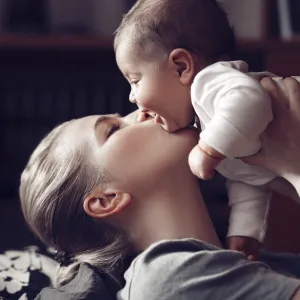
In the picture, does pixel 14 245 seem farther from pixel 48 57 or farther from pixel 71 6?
pixel 71 6

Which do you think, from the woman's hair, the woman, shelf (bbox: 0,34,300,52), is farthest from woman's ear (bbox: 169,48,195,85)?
shelf (bbox: 0,34,300,52)

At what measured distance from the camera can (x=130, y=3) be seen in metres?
2.62

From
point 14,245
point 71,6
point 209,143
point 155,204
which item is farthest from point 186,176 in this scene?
point 71,6

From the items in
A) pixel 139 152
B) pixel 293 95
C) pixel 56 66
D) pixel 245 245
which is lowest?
pixel 56 66

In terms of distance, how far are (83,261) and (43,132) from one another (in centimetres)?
140

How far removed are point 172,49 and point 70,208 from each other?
332 mm

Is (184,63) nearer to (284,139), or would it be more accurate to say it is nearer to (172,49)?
(172,49)

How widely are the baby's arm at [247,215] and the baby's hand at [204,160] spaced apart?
0.74 feet

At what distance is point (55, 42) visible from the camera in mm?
2375

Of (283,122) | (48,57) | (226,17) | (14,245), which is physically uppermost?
(226,17)

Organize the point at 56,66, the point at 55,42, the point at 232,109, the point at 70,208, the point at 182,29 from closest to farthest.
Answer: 1. the point at 232,109
2. the point at 182,29
3. the point at 70,208
4. the point at 55,42
5. the point at 56,66

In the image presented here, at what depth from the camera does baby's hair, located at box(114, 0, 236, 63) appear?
1.07 metres

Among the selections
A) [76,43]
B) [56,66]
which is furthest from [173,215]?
[56,66]

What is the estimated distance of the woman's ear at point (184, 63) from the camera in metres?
1.06
